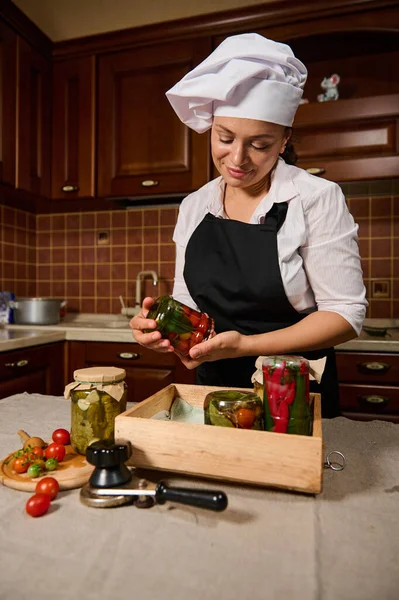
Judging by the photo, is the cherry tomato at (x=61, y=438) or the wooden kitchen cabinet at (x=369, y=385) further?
the wooden kitchen cabinet at (x=369, y=385)

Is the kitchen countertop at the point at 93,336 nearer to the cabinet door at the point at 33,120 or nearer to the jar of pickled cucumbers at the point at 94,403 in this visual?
the cabinet door at the point at 33,120

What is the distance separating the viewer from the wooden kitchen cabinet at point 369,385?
69.6 inches

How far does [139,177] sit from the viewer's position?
2.27m

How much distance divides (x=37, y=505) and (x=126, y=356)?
151 cm

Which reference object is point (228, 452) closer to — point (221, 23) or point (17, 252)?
point (221, 23)

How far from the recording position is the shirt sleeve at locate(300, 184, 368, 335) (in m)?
0.97

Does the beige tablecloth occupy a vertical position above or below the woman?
below

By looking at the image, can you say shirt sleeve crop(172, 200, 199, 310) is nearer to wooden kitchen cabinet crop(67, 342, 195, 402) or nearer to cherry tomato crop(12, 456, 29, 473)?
cherry tomato crop(12, 456, 29, 473)

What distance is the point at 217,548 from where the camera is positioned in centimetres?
48

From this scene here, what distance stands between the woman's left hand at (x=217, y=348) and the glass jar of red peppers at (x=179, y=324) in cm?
2

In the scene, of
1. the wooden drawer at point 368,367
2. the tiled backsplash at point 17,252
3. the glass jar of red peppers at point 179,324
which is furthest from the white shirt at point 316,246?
the tiled backsplash at point 17,252

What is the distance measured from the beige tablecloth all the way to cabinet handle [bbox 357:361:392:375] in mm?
1194

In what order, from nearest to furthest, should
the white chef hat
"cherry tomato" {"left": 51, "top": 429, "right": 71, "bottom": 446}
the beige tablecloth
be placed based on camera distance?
the beige tablecloth, "cherry tomato" {"left": 51, "top": 429, "right": 71, "bottom": 446}, the white chef hat

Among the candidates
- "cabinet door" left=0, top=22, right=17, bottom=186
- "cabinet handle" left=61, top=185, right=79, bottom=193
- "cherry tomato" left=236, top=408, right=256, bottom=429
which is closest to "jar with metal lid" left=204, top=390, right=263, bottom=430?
"cherry tomato" left=236, top=408, right=256, bottom=429
